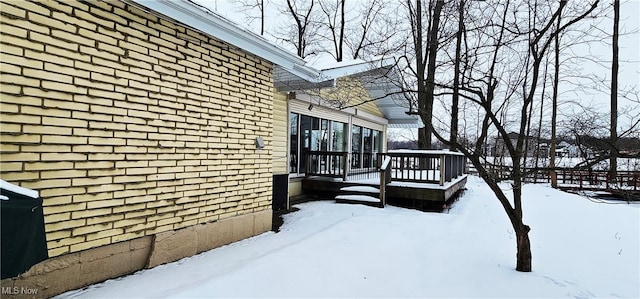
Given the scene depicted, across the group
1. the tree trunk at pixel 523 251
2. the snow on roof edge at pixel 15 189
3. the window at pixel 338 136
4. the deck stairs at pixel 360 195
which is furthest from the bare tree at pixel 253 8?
the snow on roof edge at pixel 15 189

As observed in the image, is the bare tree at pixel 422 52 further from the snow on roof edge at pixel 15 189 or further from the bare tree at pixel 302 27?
the bare tree at pixel 302 27

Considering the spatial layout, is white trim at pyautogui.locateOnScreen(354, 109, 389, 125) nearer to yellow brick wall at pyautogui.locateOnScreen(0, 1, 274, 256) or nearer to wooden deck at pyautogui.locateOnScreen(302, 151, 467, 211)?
wooden deck at pyautogui.locateOnScreen(302, 151, 467, 211)

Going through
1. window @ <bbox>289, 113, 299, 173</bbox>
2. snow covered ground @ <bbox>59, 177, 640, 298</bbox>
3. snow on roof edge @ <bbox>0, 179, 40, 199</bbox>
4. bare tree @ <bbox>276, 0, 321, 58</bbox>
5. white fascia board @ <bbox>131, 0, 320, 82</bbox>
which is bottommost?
snow covered ground @ <bbox>59, 177, 640, 298</bbox>

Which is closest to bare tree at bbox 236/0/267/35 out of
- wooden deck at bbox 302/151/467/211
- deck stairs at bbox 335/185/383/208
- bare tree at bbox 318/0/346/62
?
bare tree at bbox 318/0/346/62

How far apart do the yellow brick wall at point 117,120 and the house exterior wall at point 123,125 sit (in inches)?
0.4

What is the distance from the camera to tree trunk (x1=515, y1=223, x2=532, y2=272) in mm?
4367

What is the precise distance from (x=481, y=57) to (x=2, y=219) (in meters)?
5.94

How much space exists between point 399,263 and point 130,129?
3.54 m

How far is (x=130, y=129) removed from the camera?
13.1 ft

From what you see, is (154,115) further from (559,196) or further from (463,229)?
(559,196)

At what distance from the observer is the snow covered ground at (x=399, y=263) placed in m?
3.64

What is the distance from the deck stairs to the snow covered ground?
1.17 meters

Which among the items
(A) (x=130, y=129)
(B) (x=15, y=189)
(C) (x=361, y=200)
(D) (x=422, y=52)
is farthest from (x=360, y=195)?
(B) (x=15, y=189)

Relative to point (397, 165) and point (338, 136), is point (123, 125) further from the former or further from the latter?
point (338, 136)
